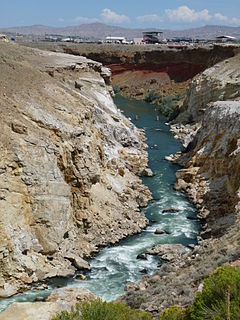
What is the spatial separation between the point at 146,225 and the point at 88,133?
6.73 meters

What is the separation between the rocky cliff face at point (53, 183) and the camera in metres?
21.4

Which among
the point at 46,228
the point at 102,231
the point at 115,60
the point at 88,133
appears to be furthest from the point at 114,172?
the point at 115,60

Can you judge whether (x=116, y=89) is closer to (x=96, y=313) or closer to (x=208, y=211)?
(x=208, y=211)

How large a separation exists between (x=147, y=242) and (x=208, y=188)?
8.41 m

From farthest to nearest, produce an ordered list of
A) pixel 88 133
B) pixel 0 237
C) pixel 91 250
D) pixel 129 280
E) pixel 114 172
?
pixel 114 172 → pixel 88 133 → pixel 91 250 → pixel 129 280 → pixel 0 237

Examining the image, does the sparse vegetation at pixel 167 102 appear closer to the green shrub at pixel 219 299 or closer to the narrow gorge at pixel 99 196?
the narrow gorge at pixel 99 196

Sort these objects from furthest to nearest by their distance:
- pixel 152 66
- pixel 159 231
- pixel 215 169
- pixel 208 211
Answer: pixel 152 66, pixel 215 169, pixel 208 211, pixel 159 231

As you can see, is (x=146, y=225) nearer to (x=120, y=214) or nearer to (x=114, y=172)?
(x=120, y=214)

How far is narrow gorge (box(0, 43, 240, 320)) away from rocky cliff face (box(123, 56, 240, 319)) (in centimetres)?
9

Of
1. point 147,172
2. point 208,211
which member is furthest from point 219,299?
point 147,172

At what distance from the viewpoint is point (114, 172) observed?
32.0 metres

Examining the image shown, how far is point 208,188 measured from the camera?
32500 millimetres

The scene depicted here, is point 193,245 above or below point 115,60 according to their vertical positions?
below

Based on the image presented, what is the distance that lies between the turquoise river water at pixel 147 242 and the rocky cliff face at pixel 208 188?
34.7 inches
